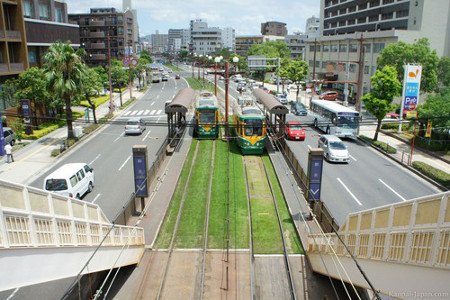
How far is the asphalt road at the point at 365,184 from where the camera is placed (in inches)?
939

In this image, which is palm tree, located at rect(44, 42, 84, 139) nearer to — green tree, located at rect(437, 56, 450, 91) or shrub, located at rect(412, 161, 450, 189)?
shrub, located at rect(412, 161, 450, 189)

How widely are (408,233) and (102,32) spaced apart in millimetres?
121097

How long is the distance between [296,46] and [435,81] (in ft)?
370

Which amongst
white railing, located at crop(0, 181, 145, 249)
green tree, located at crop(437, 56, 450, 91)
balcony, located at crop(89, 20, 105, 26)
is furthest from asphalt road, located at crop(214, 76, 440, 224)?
balcony, located at crop(89, 20, 105, 26)

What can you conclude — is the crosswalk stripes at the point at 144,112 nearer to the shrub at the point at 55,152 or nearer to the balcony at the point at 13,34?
the balcony at the point at 13,34

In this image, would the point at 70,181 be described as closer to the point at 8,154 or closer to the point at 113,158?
the point at 113,158

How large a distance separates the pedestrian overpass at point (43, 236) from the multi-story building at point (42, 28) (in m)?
36.7

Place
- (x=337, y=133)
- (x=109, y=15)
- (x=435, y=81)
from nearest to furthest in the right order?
(x=337, y=133) < (x=435, y=81) < (x=109, y=15)

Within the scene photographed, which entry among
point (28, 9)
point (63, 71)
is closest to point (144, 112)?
point (28, 9)

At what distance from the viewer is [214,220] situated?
2088 centimetres

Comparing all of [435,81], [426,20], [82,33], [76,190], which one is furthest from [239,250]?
[82,33]

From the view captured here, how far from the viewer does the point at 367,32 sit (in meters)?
70.6

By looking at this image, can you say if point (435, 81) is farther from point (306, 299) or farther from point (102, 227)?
point (102, 227)

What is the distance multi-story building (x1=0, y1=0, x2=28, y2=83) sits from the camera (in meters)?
42.2
